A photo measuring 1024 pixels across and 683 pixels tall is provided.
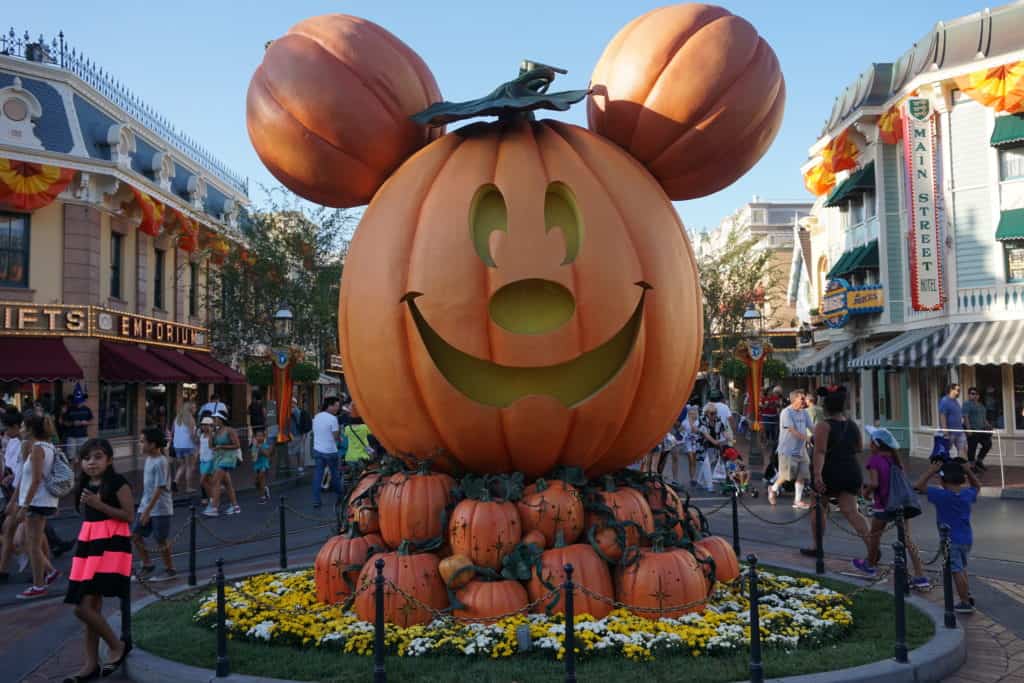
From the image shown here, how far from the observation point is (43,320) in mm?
19562

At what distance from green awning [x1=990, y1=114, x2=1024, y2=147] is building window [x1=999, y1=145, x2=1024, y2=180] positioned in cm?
40

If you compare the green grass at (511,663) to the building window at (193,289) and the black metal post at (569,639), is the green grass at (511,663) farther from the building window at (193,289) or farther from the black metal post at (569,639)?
the building window at (193,289)

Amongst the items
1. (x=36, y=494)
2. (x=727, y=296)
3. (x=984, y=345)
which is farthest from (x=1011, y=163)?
(x=36, y=494)

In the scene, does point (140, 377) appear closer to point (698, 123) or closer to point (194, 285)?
point (194, 285)

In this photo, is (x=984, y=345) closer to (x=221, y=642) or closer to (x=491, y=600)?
(x=491, y=600)

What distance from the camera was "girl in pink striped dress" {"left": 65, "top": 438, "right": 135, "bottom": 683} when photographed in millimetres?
5570

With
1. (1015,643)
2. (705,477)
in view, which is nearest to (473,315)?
(1015,643)

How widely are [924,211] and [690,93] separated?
1734 cm

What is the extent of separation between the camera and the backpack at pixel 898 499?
24.6ft

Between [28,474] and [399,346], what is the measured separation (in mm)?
4581

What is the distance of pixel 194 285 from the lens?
1091 inches

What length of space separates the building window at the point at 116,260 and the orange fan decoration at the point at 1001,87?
21.1 metres

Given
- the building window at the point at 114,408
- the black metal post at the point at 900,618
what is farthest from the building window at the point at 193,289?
the black metal post at the point at 900,618

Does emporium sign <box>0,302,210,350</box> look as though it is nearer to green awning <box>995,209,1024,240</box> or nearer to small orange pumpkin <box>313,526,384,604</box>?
small orange pumpkin <box>313,526,384,604</box>
